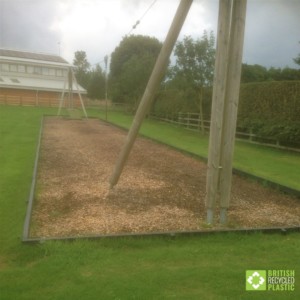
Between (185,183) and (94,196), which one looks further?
(185,183)

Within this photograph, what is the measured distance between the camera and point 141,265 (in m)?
4.39

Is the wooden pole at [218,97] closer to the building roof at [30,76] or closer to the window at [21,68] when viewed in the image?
the building roof at [30,76]

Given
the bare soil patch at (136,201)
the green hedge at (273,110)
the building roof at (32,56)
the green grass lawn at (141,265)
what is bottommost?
the bare soil patch at (136,201)

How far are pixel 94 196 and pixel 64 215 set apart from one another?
1153 mm

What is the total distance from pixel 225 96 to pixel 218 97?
0.53 feet

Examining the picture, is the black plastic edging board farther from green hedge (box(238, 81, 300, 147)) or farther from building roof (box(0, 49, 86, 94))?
building roof (box(0, 49, 86, 94))

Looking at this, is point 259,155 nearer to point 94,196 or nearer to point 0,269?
point 94,196

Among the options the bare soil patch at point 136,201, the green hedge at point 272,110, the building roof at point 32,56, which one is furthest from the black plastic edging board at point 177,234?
the building roof at point 32,56

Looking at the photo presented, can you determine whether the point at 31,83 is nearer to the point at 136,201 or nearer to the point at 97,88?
the point at 97,88

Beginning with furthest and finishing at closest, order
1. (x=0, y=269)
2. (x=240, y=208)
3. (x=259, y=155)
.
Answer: (x=259, y=155)
(x=240, y=208)
(x=0, y=269)

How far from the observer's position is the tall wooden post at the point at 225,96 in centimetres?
550

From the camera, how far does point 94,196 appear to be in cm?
727

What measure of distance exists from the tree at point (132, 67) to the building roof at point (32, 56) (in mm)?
9245

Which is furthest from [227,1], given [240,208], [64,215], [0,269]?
[0,269]
